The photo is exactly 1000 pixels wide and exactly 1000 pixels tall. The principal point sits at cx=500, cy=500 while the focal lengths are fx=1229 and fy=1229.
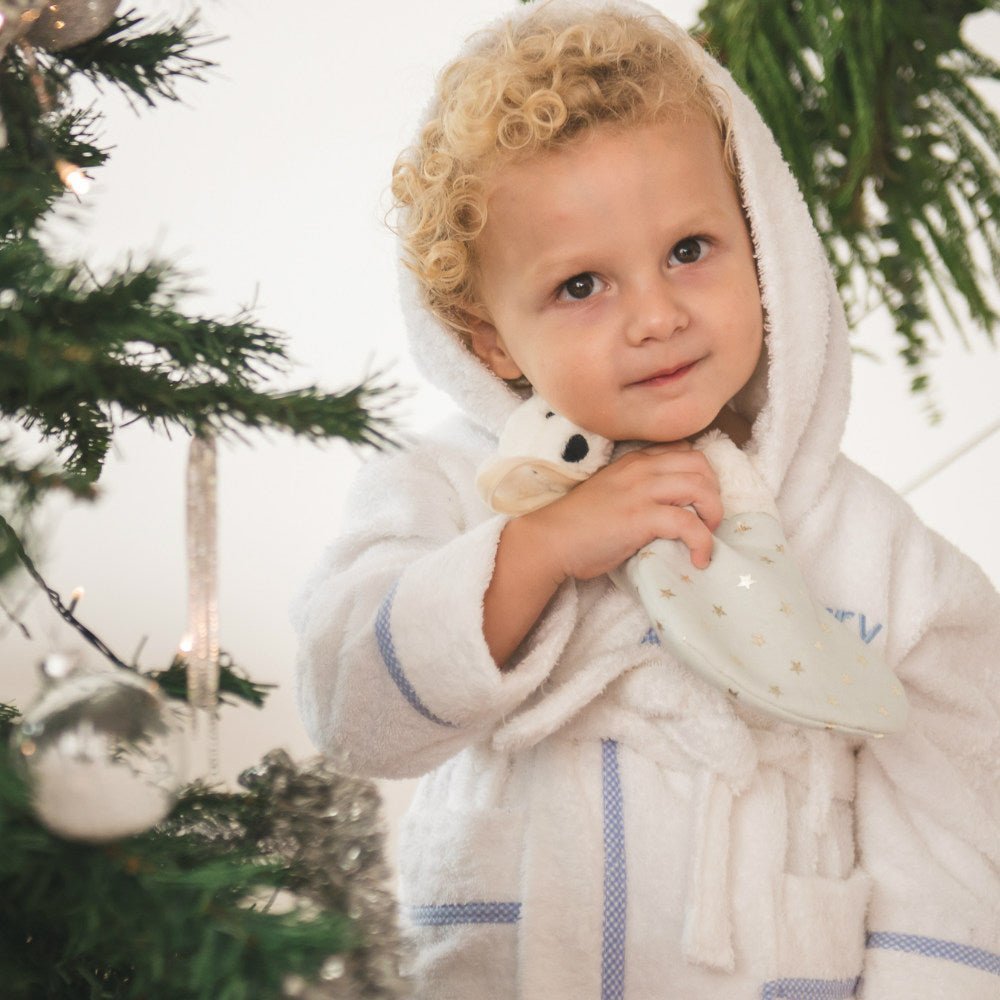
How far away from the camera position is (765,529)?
839mm

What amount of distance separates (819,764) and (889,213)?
2.07 ft

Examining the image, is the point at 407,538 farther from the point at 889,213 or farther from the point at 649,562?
the point at 889,213

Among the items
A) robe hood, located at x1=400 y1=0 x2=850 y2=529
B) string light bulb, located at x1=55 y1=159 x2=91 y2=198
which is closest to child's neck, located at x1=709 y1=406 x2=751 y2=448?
robe hood, located at x1=400 y1=0 x2=850 y2=529

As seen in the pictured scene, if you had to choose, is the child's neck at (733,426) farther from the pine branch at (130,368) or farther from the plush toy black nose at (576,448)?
the pine branch at (130,368)

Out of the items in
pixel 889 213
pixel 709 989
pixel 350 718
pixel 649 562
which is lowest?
pixel 709 989

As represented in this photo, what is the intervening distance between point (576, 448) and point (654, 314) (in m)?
0.12

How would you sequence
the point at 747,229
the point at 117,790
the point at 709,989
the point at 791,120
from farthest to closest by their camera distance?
the point at 791,120, the point at 747,229, the point at 709,989, the point at 117,790

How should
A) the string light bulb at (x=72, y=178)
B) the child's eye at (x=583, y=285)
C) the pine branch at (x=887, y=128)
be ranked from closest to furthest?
the string light bulb at (x=72, y=178), the child's eye at (x=583, y=285), the pine branch at (x=887, y=128)

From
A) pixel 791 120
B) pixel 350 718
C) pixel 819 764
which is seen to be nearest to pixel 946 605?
pixel 819 764

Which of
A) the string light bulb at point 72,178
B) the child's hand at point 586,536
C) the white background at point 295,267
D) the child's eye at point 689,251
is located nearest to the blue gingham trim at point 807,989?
the child's hand at point 586,536

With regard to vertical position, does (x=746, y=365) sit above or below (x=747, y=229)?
below

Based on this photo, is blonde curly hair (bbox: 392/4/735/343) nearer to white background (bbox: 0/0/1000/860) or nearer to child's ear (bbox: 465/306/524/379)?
child's ear (bbox: 465/306/524/379)

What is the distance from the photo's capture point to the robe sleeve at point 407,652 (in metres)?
0.77

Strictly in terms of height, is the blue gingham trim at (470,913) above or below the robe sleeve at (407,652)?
below
